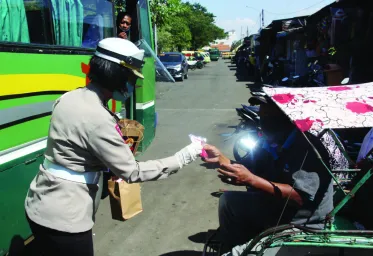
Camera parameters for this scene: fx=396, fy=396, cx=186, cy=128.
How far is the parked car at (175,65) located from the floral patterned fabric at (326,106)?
21.6m

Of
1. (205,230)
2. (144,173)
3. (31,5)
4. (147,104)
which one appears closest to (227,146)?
(147,104)

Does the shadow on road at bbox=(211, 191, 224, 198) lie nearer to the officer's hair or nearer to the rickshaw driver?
the rickshaw driver

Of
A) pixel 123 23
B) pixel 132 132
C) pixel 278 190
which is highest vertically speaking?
pixel 123 23

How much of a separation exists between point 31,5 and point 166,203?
2.92 metres

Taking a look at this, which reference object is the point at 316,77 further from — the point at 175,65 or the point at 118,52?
the point at 175,65

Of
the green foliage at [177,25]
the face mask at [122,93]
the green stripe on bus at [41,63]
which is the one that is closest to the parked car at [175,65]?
the green foliage at [177,25]

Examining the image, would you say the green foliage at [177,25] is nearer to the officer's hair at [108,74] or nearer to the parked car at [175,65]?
the parked car at [175,65]

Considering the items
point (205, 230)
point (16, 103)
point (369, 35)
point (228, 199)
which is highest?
point (369, 35)

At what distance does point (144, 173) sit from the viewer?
2287 mm

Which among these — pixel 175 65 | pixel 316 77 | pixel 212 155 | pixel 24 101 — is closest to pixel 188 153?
pixel 212 155

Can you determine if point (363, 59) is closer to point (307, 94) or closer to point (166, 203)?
point (166, 203)

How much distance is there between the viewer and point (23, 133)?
336 cm

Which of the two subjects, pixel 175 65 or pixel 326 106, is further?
pixel 175 65

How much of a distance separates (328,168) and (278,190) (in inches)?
13.7
